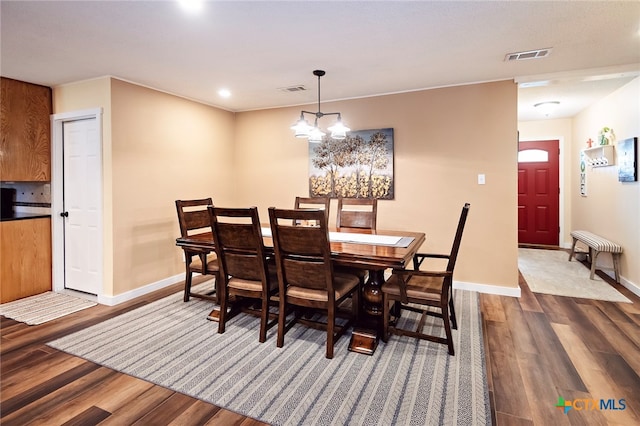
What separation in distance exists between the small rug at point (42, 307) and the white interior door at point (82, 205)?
0.20 meters

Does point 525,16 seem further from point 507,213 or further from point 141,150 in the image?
point 141,150

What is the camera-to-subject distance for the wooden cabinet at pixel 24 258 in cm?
355

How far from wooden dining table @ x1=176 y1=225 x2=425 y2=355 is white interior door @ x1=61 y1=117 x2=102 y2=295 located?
1.29 m

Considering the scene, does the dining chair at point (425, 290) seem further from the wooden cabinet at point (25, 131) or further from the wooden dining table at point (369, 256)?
the wooden cabinet at point (25, 131)

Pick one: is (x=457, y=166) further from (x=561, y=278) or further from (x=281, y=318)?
(x=281, y=318)

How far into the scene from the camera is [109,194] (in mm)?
3498

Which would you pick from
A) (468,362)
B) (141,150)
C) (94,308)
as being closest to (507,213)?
(468,362)

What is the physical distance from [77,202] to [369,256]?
3.36 meters

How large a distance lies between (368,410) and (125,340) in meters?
1.97

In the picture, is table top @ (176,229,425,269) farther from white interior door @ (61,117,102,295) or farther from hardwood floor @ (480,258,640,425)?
white interior door @ (61,117,102,295)

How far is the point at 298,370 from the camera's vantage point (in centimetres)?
225

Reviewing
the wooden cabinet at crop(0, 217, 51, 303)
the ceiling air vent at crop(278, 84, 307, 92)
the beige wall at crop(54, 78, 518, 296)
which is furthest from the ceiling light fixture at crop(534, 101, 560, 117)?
the wooden cabinet at crop(0, 217, 51, 303)

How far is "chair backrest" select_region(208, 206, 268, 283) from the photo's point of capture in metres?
2.44

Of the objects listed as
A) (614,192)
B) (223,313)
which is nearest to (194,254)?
(223,313)
